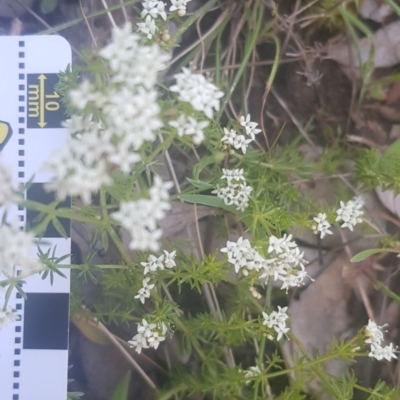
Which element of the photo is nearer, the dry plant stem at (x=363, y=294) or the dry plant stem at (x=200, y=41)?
the dry plant stem at (x=200, y=41)

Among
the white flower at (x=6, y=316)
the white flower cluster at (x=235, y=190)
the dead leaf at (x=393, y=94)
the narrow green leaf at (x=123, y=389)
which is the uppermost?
the dead leaf at (x=393, y=94)

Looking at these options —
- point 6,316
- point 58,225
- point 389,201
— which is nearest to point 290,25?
point 389,201

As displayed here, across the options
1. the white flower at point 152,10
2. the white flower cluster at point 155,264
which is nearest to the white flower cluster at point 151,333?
the white flower cluster at point 155,264

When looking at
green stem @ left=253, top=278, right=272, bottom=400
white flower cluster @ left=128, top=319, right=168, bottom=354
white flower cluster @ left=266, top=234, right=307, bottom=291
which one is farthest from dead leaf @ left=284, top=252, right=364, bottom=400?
white flower cluster @ left=128, top=319, right=168, bottom=354

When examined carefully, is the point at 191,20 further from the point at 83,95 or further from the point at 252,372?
the point at 252,372

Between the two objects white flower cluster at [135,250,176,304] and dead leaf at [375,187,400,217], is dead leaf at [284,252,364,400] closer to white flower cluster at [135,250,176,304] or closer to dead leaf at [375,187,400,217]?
dead leaf at [375,187,400,217]

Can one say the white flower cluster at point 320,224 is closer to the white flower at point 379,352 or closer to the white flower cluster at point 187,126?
the white flower at point 379,352

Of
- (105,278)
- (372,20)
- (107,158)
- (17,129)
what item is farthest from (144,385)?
(372,20)

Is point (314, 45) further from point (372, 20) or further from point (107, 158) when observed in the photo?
point (107, 158)
